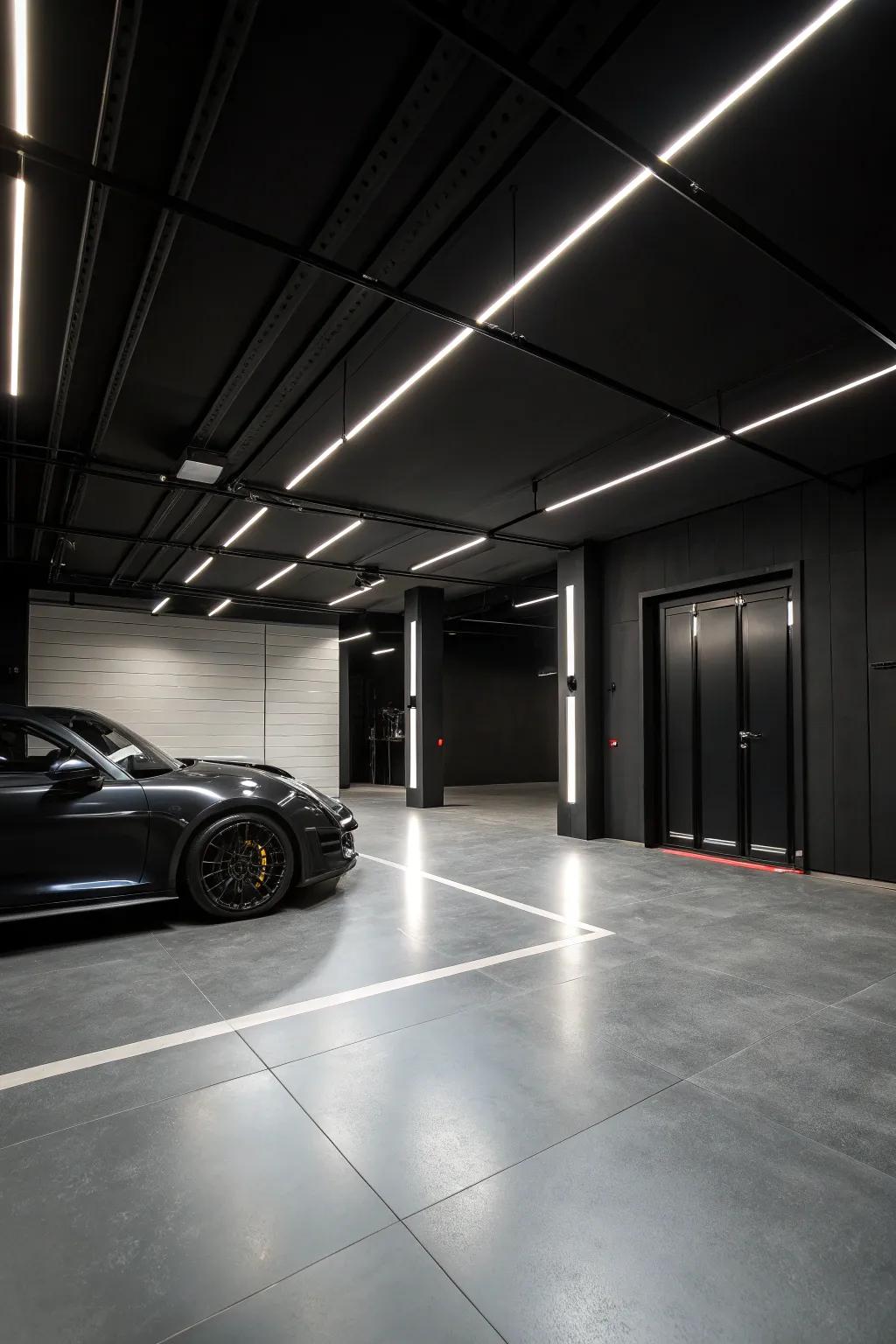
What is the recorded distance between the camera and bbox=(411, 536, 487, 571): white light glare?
25.6 ft

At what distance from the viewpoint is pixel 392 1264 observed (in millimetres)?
1372

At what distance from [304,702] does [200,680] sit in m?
1.95

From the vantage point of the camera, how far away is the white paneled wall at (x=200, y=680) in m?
10.7

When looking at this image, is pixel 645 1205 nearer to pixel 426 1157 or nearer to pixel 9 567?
pixel 426 1157

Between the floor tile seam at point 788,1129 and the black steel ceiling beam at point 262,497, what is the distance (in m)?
5.48

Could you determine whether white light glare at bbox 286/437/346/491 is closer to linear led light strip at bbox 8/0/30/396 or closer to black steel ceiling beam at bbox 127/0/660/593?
black steel ceiling beam at bbox 127/0/660/593

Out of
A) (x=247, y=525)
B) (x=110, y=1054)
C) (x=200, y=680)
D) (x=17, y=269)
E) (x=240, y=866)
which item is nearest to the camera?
(x=110, y=1054)

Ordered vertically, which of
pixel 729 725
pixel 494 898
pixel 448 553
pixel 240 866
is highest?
pixel 448 553

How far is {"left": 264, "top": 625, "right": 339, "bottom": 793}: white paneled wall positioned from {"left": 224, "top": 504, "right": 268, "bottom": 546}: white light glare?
4.66m

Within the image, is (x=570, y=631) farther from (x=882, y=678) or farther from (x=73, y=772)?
(x=73, y=772)

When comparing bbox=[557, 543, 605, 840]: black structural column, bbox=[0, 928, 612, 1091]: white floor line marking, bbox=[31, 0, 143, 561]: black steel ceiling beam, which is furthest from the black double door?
bbox=[31, 0, 143, 561]: black steel ceiling beam

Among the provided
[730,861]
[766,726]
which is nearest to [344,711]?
[730,861]

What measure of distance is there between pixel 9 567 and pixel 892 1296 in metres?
11.3

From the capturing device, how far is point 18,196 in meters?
2.72
